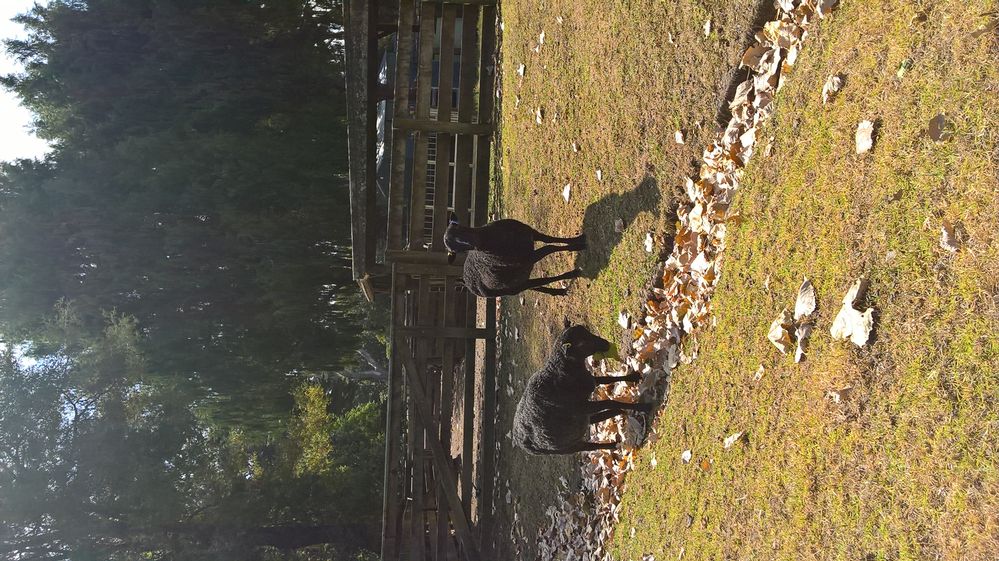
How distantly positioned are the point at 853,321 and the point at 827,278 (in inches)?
13.6

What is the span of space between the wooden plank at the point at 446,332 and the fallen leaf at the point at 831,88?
6831 millimetres

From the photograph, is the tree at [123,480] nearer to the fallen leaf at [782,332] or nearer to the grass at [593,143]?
the grass at [593,143]

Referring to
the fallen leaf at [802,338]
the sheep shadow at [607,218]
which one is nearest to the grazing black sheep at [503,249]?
the sheep shadow at [607,218]

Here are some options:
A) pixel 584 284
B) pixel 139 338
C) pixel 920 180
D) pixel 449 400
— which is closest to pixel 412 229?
pixel 449 400

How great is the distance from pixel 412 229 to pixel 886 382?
728 centimetres

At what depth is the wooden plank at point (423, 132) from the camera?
9.47 m

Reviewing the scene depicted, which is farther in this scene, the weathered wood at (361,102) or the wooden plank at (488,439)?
the weathered wood at (361,102)

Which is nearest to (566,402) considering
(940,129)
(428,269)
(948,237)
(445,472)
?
(948,237)

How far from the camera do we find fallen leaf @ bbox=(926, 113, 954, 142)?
9.30 ft

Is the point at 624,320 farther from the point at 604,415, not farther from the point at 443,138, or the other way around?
the point at 443,138

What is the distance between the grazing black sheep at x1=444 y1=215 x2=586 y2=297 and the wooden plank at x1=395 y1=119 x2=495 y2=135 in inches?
134

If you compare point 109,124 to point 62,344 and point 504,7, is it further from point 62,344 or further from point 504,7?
point 504,7

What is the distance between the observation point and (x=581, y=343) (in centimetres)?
541

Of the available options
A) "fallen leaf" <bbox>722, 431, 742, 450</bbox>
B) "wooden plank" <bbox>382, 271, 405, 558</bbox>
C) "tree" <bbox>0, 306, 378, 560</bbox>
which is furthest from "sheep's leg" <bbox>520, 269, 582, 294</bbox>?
"tree" <bbox>0, 306, 378, 560</bbox>
